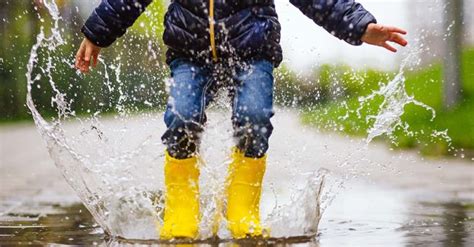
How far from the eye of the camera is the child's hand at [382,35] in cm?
416

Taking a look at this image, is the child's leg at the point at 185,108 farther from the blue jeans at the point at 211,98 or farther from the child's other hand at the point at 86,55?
the child's other hand at the point at 86,55

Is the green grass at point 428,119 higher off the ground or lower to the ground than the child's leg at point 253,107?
higher

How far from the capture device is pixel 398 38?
13.6ft

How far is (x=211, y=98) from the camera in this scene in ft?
13.8

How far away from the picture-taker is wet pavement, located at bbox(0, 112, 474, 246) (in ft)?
13.7

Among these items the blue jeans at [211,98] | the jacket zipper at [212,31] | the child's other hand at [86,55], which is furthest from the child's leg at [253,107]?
the child's other hand at [86,55]

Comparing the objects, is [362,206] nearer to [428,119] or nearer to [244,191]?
[244,191]

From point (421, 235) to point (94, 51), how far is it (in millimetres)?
1462

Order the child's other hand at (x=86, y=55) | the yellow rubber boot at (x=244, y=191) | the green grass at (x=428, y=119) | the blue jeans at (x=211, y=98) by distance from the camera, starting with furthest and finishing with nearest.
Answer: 1. the green grass at (x=428, y=119)
2. the child's other hand at (x=86, y=55)
3. the yellow rubber boot at (x=244, y=191)
4. the blue jeans at (x=211, y=98)

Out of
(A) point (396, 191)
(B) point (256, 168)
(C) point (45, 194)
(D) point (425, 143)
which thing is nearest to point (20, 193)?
(C) point (45, 194)

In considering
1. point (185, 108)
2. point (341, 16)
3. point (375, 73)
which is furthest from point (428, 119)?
point (185, 108)

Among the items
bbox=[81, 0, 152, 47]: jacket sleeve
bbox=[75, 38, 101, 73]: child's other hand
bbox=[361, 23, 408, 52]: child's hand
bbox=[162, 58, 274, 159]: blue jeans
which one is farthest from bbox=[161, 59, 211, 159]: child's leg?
bbox=[361, 23, 408, 52]: child's hand

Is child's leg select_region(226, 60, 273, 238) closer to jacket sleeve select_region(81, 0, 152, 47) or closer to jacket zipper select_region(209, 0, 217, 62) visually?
jacket zipper select_region(209, 0, 217, 62)

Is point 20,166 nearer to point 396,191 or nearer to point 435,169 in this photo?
point 435,169
